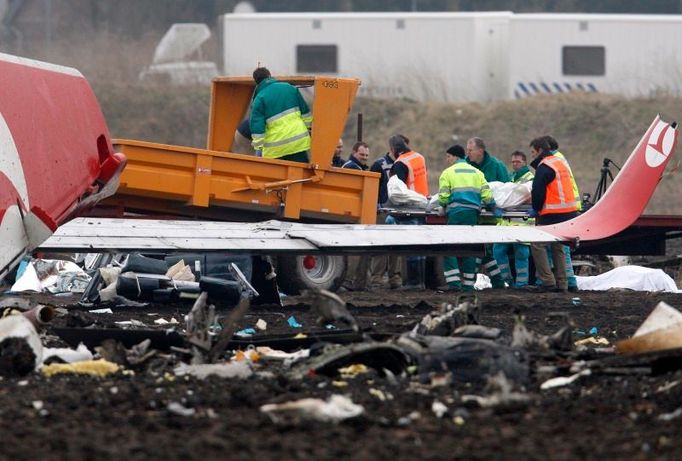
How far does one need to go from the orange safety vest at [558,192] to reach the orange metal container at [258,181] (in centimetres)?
209

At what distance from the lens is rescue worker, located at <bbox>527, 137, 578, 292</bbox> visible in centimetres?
1688

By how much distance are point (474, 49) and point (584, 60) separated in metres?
3.34

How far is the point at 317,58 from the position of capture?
37875 mm

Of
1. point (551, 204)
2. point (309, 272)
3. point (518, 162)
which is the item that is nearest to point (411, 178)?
point (518, 162)

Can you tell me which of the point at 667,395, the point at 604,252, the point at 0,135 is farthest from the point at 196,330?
the point at 604,252

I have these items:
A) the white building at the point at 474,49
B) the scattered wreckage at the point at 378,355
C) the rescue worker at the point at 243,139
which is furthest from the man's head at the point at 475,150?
the white building at the point at 474,49

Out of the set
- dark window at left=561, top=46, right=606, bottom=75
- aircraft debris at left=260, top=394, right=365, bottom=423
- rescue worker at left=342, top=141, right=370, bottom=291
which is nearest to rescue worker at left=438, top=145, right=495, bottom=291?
rescue worker at left=342, top=141, right=370, bottom=291

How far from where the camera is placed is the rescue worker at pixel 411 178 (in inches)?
710

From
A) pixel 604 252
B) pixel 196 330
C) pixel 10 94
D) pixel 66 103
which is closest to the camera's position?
pixel 196 330

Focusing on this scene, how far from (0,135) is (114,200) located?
6.37m

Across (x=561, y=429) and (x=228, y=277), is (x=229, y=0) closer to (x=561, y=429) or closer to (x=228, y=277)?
(x=228, y=277)

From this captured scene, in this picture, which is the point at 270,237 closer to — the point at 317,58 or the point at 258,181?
the point at 258,181

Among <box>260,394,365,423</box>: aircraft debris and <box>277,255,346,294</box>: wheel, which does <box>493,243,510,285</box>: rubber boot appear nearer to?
<box>277,255,346,294</box>: wheel

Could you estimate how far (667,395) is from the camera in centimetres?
745
